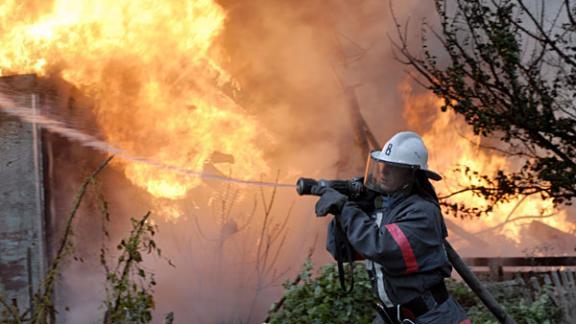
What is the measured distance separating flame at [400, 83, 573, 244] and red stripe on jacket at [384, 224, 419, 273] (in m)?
6.00

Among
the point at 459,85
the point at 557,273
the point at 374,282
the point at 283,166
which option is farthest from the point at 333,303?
the point at 283,166

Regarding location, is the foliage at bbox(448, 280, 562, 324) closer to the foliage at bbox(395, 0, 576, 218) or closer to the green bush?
the green bush

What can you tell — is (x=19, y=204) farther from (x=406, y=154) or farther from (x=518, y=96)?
(x=518, y=96)

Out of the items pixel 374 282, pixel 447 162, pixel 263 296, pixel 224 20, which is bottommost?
pixel 374 282

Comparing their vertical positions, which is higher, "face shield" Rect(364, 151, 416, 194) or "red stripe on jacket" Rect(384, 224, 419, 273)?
"face shield" Rect(364, 151, 416, 194)

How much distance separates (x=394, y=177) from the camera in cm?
348

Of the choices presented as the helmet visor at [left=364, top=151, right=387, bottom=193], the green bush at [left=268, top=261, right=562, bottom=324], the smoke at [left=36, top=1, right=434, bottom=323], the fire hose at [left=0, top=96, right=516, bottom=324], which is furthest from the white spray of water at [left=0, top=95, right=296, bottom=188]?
the helmet visor at [left=364, top=151, right=387, bottom=193]

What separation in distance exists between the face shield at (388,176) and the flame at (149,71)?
165 inches

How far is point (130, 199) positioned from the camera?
7266mm

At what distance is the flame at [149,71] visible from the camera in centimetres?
650

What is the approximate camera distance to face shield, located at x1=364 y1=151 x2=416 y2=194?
3.47 m

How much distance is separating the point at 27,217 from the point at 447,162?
20.1 feet

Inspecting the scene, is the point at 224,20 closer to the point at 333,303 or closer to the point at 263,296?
the point at 263,296

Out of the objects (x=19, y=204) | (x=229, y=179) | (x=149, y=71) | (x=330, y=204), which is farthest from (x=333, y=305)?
(x=149, y=71)
